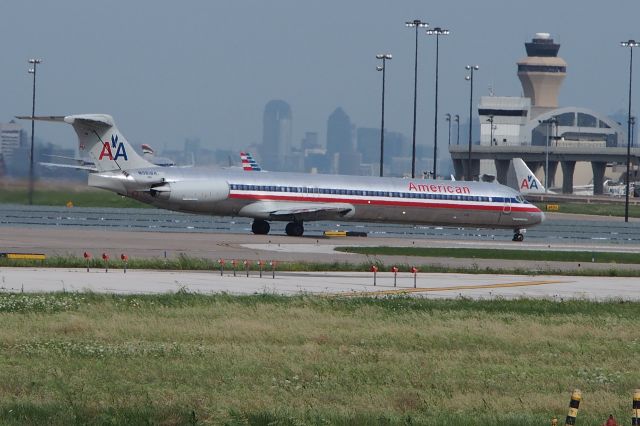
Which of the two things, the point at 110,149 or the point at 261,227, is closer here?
the point at 110,149

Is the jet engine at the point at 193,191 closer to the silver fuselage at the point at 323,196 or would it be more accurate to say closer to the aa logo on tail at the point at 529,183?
the silver fuselage at the point at 323,196

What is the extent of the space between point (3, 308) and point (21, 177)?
32994mm

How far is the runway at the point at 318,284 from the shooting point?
36.7 m

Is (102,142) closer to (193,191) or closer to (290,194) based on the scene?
(193,191)

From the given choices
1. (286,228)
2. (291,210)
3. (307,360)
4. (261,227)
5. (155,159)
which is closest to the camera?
(307,360)

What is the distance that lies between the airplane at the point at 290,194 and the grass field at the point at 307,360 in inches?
1223

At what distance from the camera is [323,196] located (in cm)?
6781

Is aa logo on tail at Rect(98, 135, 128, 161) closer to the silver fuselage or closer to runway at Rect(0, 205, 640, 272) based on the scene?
the silver fuselage

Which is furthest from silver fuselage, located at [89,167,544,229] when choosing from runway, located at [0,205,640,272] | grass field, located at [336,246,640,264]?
grass field, located at [336,246,640,264]

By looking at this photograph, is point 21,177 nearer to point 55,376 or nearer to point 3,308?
point 3,308

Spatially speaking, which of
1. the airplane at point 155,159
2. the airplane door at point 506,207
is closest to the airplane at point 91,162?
the airplane at point 155,159

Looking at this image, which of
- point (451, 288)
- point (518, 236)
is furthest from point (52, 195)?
point (451, 288)

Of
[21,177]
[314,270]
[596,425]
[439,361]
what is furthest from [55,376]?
[21,177]

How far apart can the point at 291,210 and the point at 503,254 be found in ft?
44.2
